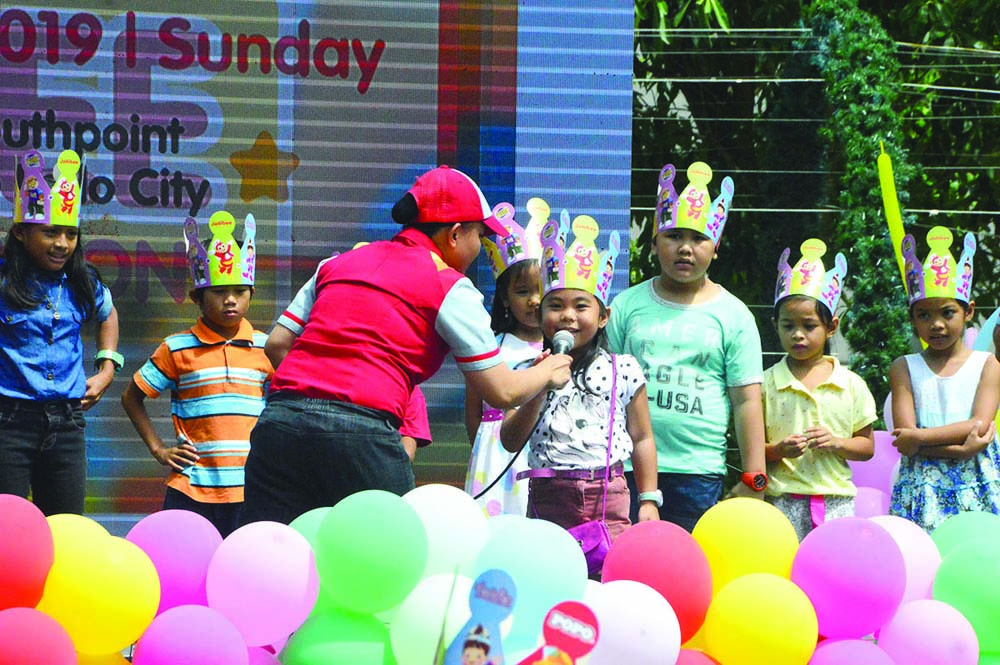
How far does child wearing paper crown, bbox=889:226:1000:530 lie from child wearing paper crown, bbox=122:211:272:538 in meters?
2.31

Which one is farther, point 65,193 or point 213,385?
point 213,385

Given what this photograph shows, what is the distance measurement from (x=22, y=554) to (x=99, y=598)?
0.18m

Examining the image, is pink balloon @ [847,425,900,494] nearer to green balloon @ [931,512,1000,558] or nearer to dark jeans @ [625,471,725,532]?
dark jeans @ [625,471,725,532]

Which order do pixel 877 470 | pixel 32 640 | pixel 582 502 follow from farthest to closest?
pixel 877 470
pixel 582 502
pixel 32 640

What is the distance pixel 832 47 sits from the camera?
798 cm

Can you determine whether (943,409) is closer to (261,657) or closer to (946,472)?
(946,472)

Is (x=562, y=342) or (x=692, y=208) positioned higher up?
(x=692, y=208)

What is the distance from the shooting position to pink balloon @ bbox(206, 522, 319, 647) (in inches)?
114

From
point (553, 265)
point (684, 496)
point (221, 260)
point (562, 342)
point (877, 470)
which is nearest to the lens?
point (562, 342)

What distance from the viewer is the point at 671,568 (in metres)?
3.11

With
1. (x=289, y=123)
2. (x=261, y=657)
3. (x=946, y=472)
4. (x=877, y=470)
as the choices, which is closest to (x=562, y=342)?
(x=261, y=657)

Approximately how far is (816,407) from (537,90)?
77.9 inches

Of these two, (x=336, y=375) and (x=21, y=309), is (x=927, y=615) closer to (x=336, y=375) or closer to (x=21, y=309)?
(x=336, y=375)

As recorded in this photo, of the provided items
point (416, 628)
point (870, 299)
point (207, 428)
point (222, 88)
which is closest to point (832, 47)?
A: point (870, 299)
